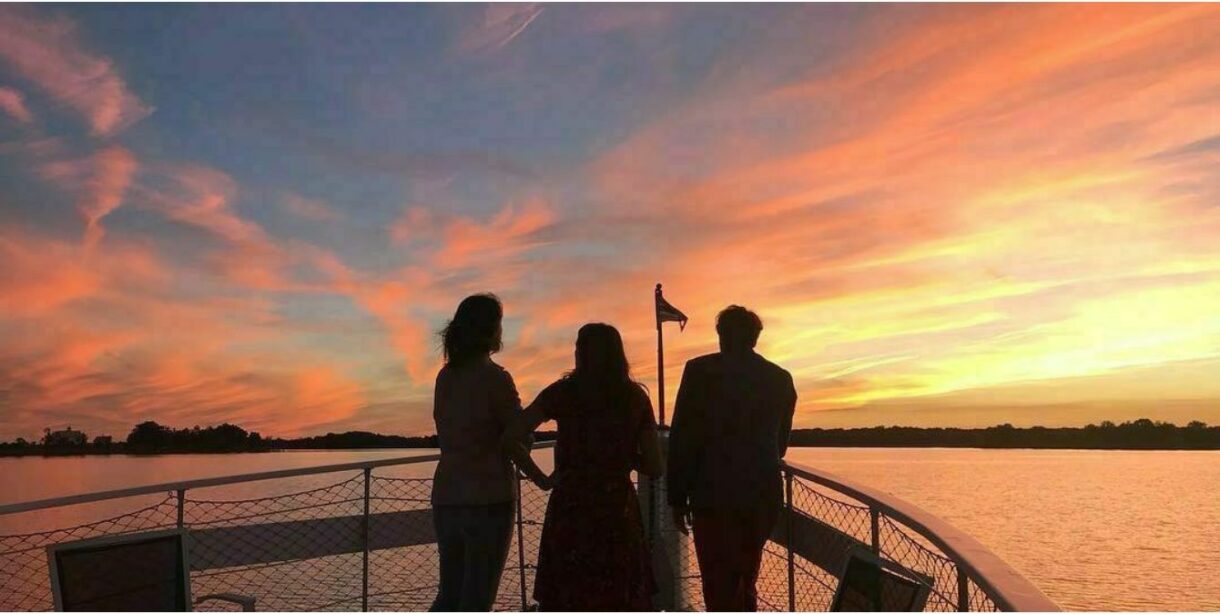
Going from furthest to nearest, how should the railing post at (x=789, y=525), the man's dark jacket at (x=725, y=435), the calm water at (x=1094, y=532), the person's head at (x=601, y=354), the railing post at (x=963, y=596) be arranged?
the calm water at (x=1094, y=532), the railing post at (x=789, y=525), the man's dark jacket at (x=725, y=435), the person's head at (x=601, y=354), the railing post at (x=963, y=596)

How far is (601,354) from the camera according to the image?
368cm

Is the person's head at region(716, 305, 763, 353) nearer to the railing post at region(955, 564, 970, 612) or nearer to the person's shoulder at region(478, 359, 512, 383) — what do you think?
the person's shoulder at region(478, 359, 512, 383)

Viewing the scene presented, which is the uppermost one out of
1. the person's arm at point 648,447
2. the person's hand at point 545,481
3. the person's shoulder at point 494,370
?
the person's shoulder at point 494,370

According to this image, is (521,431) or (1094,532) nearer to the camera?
(521,431)

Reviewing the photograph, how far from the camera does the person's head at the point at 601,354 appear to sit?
3.67 meters

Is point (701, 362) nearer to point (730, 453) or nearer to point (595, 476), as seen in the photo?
point (730, 453)

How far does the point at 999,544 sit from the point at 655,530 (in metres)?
55.5

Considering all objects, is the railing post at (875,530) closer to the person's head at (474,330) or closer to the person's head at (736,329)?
the person's head at (736,329)

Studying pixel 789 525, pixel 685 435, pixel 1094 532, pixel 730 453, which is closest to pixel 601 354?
pixel 685 435

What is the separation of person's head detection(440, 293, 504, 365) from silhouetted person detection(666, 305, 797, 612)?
868 mm

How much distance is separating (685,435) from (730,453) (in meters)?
0.20

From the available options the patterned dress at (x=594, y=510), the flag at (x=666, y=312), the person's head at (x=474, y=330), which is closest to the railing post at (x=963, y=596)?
the patterned dress at (x=594, y=510)

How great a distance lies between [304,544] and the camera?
5.68 metres

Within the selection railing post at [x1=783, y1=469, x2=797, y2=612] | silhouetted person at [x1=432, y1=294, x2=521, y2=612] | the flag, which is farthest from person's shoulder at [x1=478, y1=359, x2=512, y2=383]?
the flag
